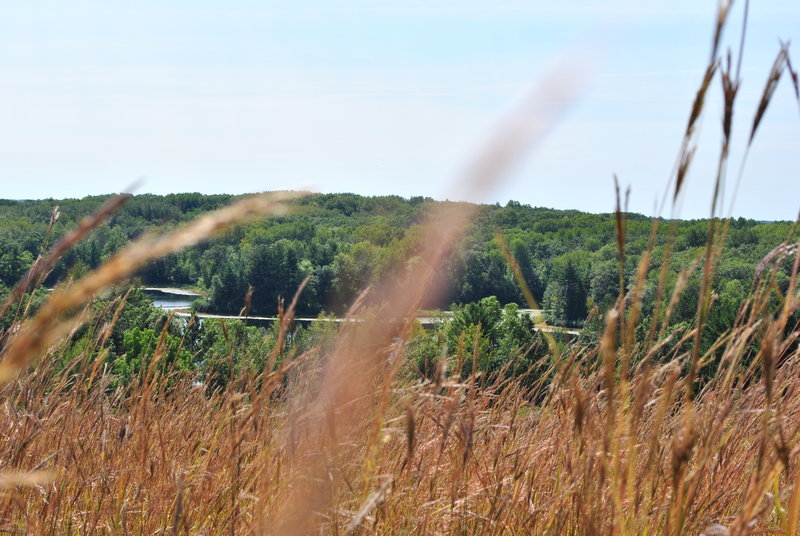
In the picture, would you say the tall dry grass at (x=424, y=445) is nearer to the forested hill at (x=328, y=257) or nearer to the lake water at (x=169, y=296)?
the forested hill at (x=328, y=257)

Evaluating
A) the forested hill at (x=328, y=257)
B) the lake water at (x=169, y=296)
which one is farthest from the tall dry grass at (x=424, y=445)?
the lake water at (x=169, y=296)

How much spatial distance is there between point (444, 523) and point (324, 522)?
32cm

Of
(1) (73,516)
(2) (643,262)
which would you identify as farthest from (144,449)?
(2) (643,262)

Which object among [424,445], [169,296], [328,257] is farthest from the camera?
[169,296]

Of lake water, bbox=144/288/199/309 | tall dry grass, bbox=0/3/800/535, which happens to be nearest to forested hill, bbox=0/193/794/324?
lake water, bbox=144/288/199/309

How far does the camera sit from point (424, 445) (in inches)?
58.5

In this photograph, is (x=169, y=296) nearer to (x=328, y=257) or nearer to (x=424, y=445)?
(x=328, y=257)

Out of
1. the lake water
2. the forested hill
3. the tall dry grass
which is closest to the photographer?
the tall dry grass

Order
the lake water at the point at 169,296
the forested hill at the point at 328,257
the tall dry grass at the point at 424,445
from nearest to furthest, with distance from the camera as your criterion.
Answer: the tall dry grass at the point at 424,445 → the forested hill at the point at 328,257 → the lake water at the point at 169,296

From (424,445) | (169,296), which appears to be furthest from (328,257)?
(424,445)

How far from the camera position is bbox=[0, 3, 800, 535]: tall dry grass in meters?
0.76

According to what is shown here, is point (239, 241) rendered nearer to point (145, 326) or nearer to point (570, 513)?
point (145, 326)

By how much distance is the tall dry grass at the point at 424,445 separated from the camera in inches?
29.8

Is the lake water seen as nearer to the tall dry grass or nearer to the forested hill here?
the forested hill
